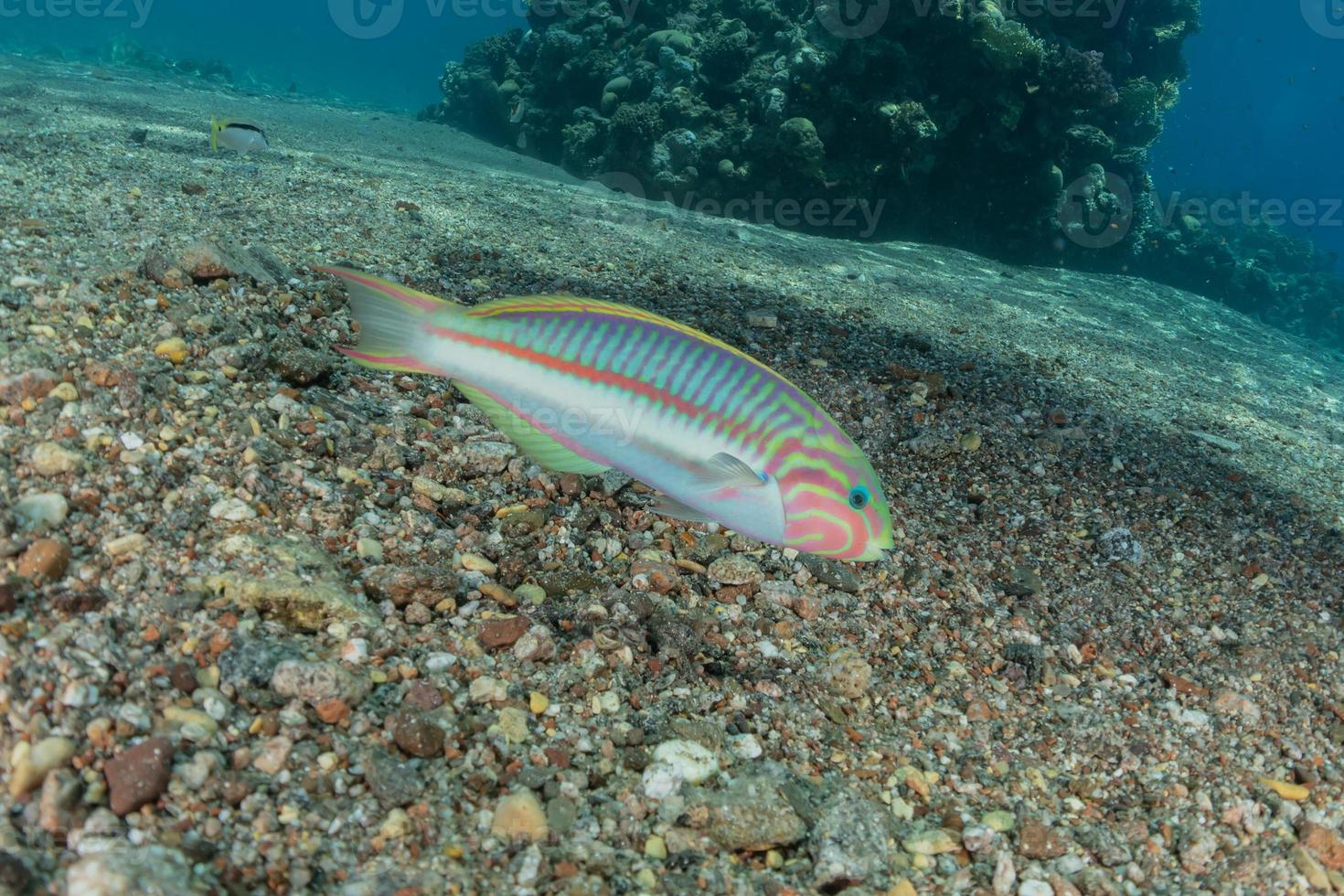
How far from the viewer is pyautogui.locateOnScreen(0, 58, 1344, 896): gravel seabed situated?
176 centimetres

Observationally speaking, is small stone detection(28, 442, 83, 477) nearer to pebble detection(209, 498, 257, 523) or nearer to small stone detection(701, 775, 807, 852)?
pebble detection(209, 498, 257, 523)

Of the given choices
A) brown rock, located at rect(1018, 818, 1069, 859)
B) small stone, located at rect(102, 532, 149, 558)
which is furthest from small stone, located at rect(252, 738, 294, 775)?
brown rock, located at rect(1018, 818, 1069, 859)

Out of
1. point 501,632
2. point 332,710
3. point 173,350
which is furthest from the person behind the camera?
point 173,350

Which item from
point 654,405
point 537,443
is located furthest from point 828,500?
point 537,443

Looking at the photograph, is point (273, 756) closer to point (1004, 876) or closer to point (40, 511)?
point (40, 511)

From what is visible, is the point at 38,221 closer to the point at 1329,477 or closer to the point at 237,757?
the point at 237,757

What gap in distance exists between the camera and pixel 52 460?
2.33 metres

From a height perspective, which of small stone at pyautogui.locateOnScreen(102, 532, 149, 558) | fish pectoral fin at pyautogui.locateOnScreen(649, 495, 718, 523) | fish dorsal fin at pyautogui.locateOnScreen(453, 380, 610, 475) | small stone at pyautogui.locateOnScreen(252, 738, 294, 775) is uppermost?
fish dorsal fin at pyautogui.locateOnScreen(453, 380, 610, 475)

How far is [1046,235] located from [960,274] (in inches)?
246

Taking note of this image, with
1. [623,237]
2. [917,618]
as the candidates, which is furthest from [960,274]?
[917,618]

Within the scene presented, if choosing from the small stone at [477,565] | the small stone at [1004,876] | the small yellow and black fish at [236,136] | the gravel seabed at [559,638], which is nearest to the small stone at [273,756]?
the gravel seabed at [559,638]

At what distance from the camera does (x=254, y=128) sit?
784 cm

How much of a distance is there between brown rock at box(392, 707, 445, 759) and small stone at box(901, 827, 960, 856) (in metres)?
1.42

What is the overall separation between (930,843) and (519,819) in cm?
124
